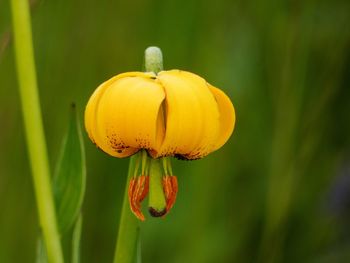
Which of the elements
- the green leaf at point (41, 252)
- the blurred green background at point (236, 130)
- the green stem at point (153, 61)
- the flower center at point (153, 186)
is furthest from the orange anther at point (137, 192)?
the blurred green background at point (236, 130)

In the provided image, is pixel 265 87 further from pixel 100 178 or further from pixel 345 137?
pixel 100 178

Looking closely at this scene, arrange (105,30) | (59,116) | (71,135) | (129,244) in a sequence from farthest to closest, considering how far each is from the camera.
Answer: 1. (105,30)
2. (59,116)
3. (71,135)
4. (129,244)

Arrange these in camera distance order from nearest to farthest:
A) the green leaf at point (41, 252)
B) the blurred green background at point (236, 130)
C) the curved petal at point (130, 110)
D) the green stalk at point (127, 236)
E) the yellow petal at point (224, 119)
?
the curved petal at point (130, 110)
the yellow petal at point (224, 119)
the green stalk at point (127, 236)
the green leaf at point (41, 252)
the blurred green background at point (236, 130)

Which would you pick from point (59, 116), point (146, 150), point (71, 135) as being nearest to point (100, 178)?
point (59, 116)

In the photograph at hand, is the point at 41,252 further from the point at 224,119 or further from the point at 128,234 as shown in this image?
the point at 224,119

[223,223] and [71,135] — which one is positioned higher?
[71,135]

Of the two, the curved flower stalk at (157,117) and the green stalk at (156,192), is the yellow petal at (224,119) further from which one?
the green stalk at (156,192)

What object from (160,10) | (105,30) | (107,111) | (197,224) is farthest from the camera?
(105,30)
